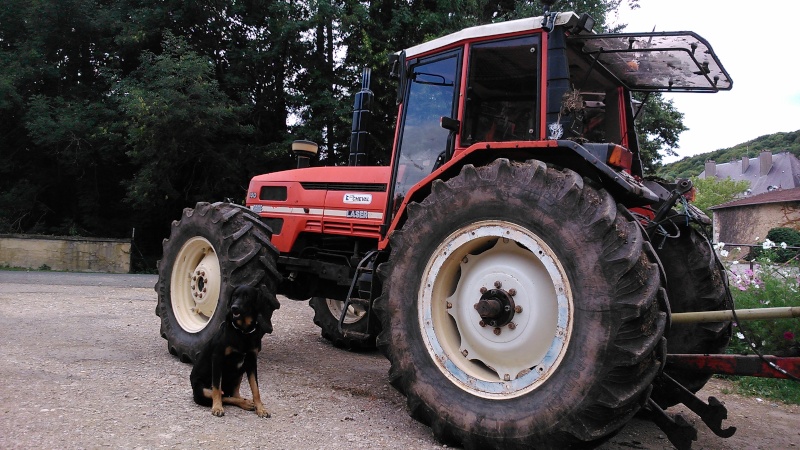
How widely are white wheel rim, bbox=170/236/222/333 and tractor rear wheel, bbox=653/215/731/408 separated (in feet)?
11.9

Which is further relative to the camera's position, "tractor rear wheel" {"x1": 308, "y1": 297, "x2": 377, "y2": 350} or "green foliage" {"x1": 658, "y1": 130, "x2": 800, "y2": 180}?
"green foliage" {"x1": 658, "y1": 130, "x2": 800, "y2": 180}

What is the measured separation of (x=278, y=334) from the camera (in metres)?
7.08

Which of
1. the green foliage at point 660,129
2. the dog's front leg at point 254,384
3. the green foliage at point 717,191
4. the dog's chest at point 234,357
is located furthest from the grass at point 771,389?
the green foliage at point 717,191

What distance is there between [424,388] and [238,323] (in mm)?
1259

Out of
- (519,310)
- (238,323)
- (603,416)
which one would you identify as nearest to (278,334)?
(238,323)

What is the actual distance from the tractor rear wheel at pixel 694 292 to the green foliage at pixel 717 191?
184ft

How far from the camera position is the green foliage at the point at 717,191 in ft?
181

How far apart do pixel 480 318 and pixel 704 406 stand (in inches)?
53.8

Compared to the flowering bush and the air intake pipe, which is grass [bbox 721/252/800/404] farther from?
the air intake pipe

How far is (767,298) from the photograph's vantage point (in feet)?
20.3

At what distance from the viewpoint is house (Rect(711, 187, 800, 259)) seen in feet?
97.3

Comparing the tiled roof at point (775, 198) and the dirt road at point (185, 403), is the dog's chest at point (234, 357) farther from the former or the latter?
the tiled roof at point (775, 198)

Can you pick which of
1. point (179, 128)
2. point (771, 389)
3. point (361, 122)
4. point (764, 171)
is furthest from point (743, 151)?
point (361, 122)

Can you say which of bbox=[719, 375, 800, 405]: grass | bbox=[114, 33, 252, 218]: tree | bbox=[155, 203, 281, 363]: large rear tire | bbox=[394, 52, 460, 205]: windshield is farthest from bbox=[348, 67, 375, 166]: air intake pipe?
bbox=[114, 33, 252, 218]: tree
